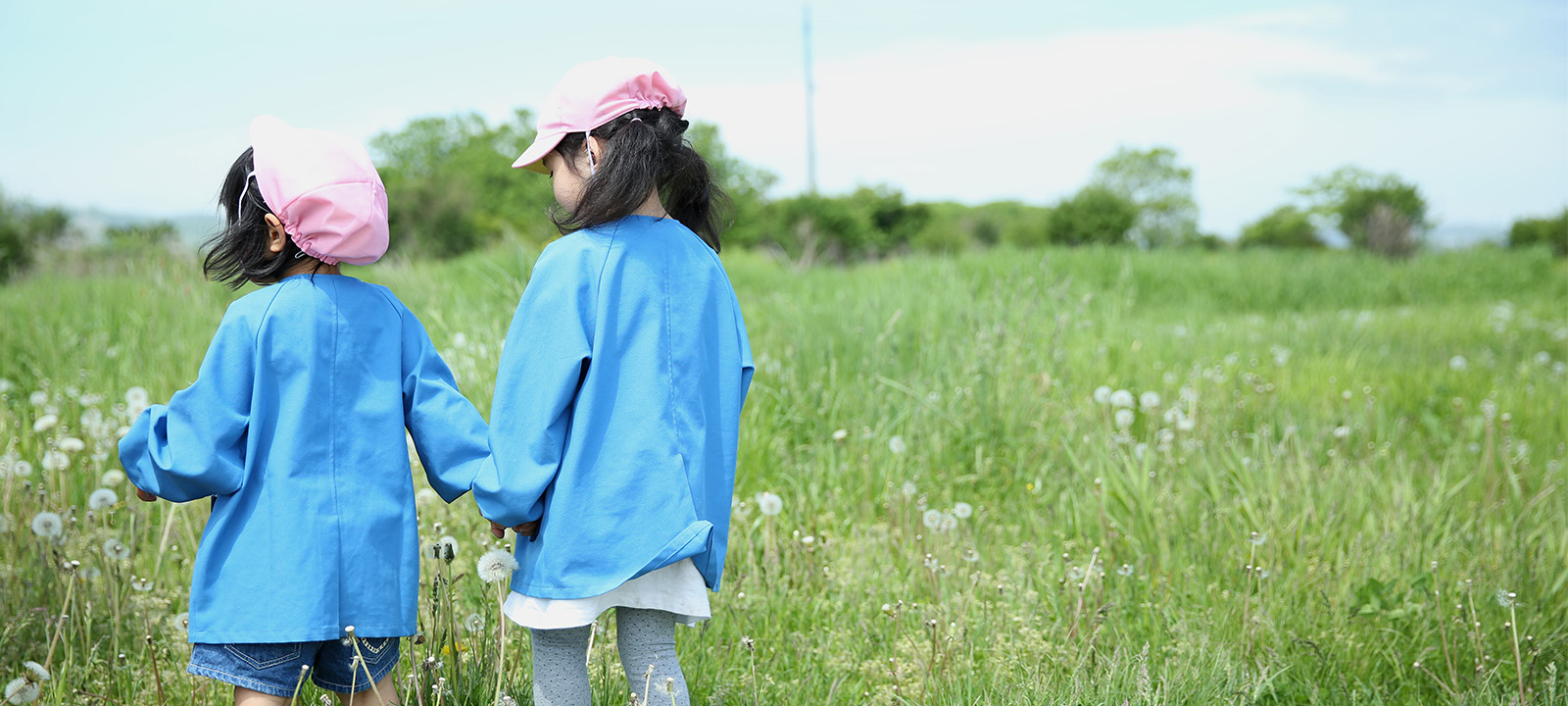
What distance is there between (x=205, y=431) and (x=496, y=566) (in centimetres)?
57

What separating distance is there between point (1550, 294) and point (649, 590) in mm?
16078

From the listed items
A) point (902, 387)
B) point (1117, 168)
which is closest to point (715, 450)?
point (902, 387)

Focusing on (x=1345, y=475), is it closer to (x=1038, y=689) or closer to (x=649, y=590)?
(x=1038, y=689)

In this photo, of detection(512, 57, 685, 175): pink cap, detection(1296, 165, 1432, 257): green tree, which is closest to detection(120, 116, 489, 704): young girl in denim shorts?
detection(512, 57, 685, 175): pink cap

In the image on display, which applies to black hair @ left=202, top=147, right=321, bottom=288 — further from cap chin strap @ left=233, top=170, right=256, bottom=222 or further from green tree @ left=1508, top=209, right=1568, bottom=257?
green tree @ left=1508, top=209, right=1568, bottom=257

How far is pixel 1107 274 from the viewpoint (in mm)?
11758

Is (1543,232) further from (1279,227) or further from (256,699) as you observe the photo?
(256,699)

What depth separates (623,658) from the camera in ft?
6.31

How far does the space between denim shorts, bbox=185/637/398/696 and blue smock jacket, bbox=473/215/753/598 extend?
298mm

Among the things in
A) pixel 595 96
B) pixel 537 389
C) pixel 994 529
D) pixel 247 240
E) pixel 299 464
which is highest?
pixel 595 96

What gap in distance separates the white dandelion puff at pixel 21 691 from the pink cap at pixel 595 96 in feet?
4.29

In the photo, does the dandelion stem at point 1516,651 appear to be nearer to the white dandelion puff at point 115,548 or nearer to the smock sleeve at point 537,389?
the smock sleeve at point 537,389

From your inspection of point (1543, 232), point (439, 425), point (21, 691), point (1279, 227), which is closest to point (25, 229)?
point (21, 691)

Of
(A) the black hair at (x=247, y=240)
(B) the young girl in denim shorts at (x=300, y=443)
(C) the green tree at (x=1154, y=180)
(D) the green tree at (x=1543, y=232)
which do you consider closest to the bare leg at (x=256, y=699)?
(B) the young girl in denim shorts at (x=300, y=443)
